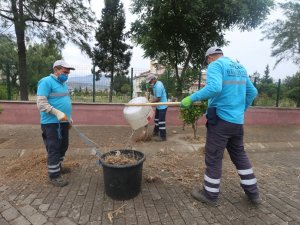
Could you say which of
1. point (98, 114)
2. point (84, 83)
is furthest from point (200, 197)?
point (84, 83)

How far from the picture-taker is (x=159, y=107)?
22.8ft

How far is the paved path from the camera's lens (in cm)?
310

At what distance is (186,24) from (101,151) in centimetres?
755

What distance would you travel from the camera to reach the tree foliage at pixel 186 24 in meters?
10.3

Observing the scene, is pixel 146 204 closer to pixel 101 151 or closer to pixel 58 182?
pixel 58 182

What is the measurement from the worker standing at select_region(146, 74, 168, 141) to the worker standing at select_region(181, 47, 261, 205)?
3167 mm

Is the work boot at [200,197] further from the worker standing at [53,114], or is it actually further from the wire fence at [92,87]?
the wire fence at [92,87]

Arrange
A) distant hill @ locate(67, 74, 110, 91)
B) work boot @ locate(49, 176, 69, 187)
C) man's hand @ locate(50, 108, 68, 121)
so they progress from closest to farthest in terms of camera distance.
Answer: man's hand @ locate(50, 108, 68, 121), work boot @ locate(49, 176, 69, 187), distant hill @ locate(67, 74, 110, 91)

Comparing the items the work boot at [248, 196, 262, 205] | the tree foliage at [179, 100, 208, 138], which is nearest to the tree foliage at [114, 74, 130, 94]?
the tree foliage at [179, 100, 208, 138]

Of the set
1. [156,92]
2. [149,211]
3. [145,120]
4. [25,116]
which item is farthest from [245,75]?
[25,116]

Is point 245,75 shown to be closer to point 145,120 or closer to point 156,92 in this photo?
point 145,120

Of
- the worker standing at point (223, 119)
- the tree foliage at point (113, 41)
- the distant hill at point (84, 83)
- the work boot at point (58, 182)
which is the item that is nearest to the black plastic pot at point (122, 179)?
the work boot at point (58, 182)

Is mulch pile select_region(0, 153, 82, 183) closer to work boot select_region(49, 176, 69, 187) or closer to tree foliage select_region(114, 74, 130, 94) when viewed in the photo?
work boot select_region(49, 176, 69, 187)

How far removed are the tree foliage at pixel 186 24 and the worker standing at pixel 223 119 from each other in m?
6.33
